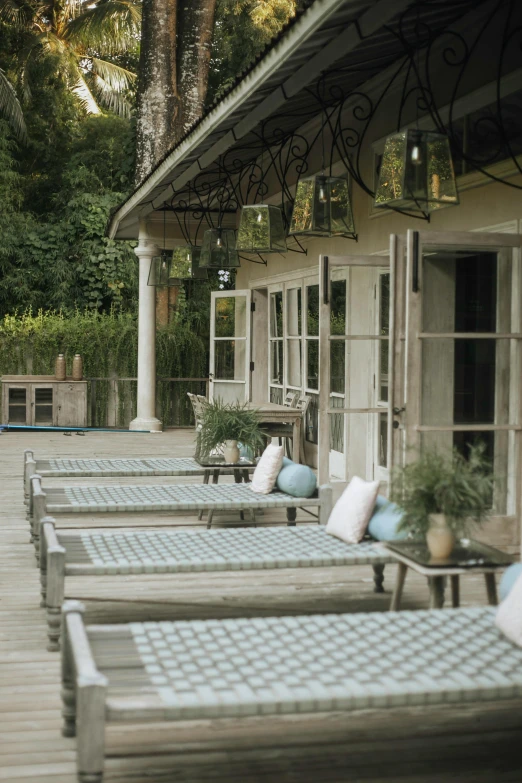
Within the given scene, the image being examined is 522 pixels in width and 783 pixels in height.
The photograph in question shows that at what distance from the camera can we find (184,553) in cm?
472

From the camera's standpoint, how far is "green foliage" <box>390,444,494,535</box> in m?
3.94

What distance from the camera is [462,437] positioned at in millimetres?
5742

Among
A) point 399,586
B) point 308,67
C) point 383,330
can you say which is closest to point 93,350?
point 383,330

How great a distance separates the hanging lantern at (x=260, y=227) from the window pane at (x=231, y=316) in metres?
5.14

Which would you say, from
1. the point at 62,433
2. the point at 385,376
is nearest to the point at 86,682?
the point at 385,376

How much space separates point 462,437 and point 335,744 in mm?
2796

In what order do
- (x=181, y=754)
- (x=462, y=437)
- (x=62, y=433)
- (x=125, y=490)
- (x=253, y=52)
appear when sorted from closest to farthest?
(x=181, y=754)
(x=462, y=437)
(x=125, y=490)
(x=62, y=433)
(x=253, y=52)

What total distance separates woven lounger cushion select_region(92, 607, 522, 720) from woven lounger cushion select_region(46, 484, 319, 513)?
2.43m

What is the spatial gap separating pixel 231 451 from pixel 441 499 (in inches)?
135

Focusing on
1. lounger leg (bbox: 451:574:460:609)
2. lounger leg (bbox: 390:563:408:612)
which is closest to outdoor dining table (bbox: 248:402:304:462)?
lounger leg (bbox: 390:563:408:612)

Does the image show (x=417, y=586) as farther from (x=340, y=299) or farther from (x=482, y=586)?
(x=340, y=299)

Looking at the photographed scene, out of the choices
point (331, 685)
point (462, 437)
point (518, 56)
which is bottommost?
point (331, 685)

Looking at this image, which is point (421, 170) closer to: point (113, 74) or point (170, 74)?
point (170, 74)

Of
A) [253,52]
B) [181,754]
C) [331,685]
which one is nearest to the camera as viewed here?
[331,685]
